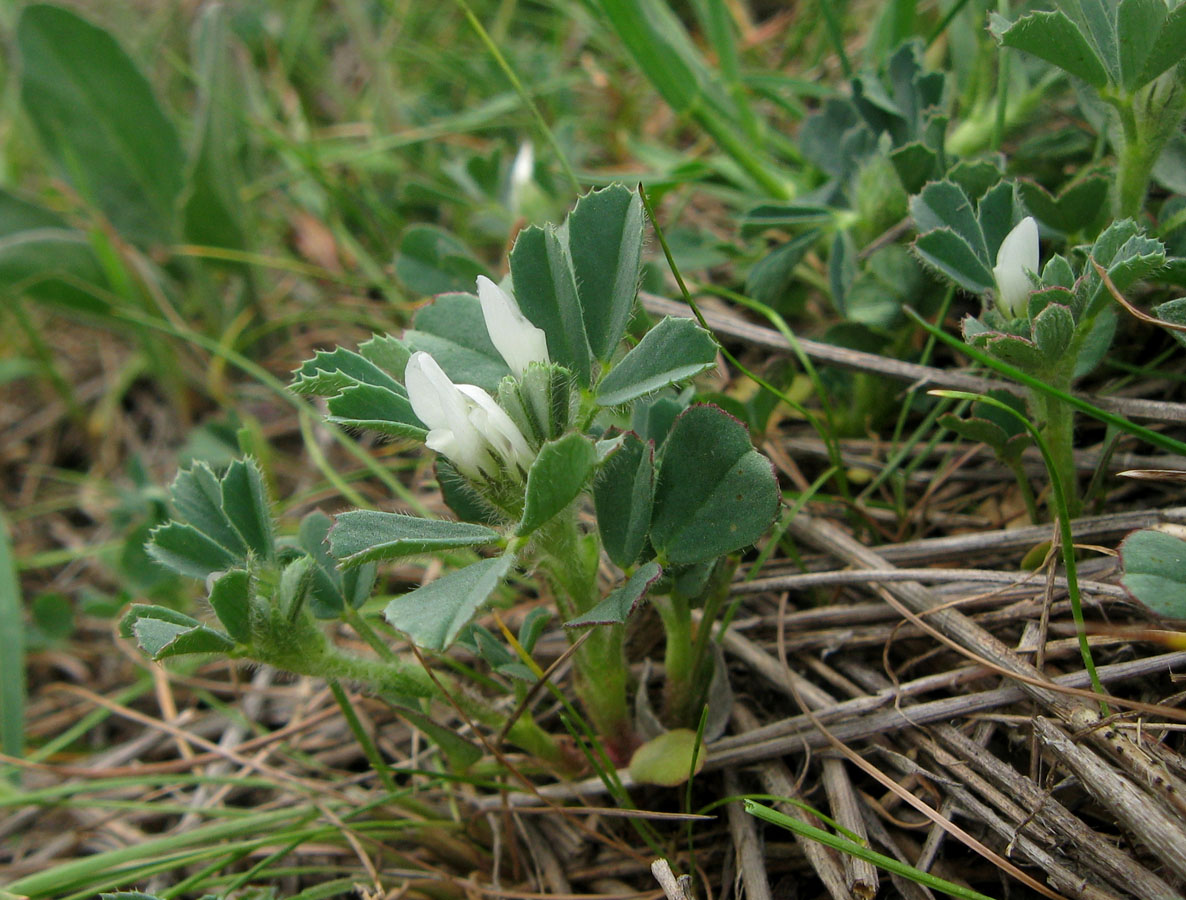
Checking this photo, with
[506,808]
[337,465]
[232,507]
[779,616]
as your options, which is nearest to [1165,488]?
[779,616]

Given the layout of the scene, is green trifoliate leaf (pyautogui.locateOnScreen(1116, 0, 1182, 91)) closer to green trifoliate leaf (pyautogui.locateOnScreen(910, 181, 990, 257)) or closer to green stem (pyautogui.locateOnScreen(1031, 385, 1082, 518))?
green trifoliate leaf (pyautogui.locateOnScreen(910, 181, 990, 257))

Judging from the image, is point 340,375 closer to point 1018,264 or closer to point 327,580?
point 327,580

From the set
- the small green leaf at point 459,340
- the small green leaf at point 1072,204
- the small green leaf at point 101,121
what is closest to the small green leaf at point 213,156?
the small green leaf at point 101,121

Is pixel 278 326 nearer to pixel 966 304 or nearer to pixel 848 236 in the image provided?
pixel 848 236

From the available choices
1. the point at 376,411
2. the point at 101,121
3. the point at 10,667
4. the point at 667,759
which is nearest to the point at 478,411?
the point at 376,411

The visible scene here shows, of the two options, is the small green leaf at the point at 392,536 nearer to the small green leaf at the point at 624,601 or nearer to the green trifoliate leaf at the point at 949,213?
the small green leaf at the point at 624,601

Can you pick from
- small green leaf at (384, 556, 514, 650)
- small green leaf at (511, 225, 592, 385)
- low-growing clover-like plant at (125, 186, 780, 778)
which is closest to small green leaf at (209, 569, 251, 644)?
low-growing clover-like plant at (125, 186, 780, 778)
